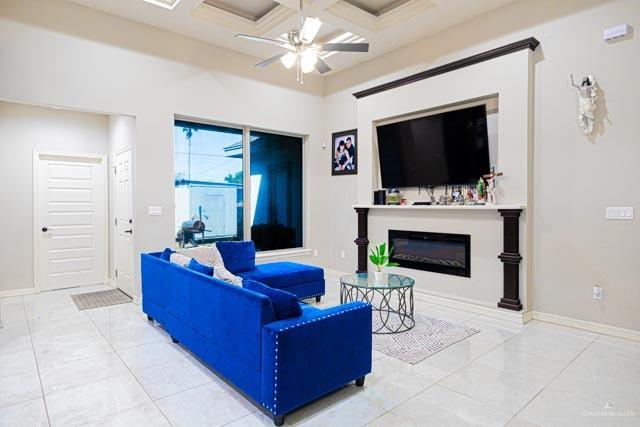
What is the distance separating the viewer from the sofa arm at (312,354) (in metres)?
2.16

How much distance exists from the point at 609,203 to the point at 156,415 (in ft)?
14.4

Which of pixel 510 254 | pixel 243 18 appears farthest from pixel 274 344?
pixel 243 18

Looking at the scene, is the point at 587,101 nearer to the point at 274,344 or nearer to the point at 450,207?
the point at 450,207

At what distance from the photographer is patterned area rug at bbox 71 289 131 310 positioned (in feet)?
16.0

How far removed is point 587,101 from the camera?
149 inches

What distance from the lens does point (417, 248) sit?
537 cm

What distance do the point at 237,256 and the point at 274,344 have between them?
2.78 metres

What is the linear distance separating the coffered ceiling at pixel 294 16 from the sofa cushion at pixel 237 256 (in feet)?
9.48

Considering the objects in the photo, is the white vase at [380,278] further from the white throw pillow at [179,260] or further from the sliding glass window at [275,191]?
the sliding glass window at [275,191]

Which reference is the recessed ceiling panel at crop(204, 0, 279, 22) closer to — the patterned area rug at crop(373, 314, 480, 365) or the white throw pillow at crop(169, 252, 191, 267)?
the white throw pillow at crop(169, 252, 191, 267)

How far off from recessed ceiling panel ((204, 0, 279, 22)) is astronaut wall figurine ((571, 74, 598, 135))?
12.0 feet

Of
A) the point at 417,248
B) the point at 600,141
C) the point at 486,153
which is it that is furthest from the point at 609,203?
the point at 417,248

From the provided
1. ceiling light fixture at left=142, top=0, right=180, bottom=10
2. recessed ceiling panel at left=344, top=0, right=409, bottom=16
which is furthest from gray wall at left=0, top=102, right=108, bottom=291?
recessed ceiling panel at left=344, top=0, right=409, bottom=16

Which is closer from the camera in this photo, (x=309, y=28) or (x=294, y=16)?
(x=309, y=28)
